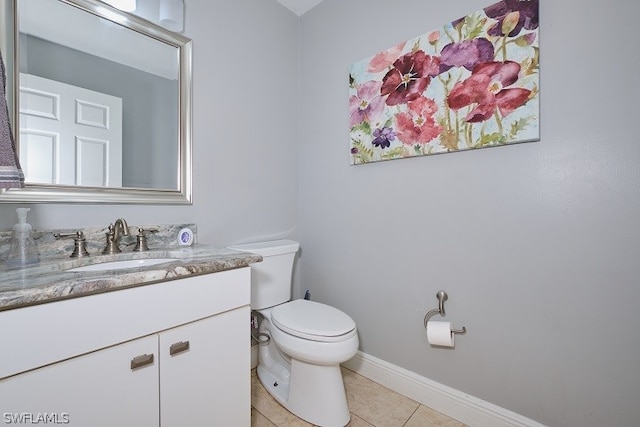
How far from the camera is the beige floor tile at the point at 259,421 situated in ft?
4.22

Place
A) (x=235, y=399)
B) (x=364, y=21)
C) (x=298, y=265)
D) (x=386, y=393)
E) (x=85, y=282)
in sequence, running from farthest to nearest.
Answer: (x=298, y=265), (x=364, y=21), (x=386, y=393), (x=235, y=399), (x=85, y=282)

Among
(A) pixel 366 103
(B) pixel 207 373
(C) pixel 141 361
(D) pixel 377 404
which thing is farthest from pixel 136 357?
(A) pixel 366 103

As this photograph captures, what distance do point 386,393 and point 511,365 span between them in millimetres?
642

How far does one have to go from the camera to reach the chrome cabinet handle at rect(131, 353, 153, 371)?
81 centimetres

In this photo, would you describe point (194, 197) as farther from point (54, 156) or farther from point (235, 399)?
point (235, 399)

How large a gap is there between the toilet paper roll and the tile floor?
38 cm

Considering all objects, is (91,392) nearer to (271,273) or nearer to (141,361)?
(141,361)

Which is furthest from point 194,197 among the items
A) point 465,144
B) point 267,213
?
point 465,144

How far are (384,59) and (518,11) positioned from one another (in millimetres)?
600

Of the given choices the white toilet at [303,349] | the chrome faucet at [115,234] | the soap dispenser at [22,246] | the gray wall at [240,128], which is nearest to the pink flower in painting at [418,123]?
the gray wall at [240,128]

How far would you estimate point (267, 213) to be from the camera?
1.81 m

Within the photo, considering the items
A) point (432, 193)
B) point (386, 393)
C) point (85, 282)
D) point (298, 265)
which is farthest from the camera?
point (298, 265)

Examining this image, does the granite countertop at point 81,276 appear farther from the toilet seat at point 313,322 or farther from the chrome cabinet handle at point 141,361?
the toilet seat at point 313,322

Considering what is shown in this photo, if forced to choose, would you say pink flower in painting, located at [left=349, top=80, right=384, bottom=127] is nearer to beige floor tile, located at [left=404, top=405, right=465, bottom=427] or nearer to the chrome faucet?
the chrome faucet
